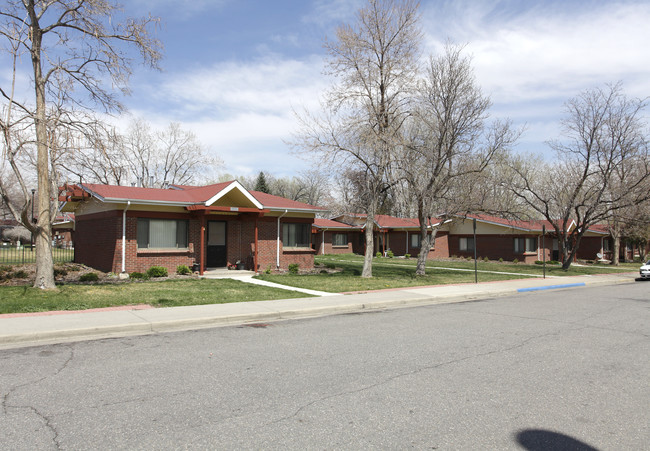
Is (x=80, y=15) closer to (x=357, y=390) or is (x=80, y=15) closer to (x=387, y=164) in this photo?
(x=387, y=164)

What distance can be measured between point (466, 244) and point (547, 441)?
3949 cm

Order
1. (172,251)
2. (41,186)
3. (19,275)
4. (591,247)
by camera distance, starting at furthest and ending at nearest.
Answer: (591,247)
(172,251)
(19,275)
(41,186)

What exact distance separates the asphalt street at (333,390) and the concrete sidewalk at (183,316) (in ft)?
2.01

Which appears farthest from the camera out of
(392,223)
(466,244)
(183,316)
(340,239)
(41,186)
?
(340,239)

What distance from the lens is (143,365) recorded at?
6.51 m

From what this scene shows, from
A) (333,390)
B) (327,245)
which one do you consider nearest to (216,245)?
(333,390)

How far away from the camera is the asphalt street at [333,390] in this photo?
166 inches

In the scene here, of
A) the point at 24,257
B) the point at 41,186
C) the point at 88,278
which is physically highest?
the point at 41,186

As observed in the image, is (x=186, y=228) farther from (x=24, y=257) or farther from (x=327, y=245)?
(x=327, y=245)

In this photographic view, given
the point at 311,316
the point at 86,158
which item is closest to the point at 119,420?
the point at 311,316

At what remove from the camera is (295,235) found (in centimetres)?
2377

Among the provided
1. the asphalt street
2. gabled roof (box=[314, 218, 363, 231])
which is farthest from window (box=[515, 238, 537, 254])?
the asphalt street

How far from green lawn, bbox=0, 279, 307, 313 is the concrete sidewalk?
2.46 feet

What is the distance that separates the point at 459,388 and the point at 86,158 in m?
11.3
